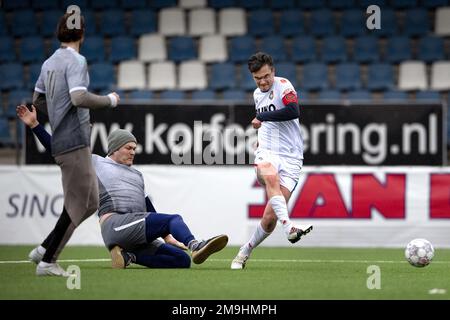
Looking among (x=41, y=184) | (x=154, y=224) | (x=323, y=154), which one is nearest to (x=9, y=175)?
(x=41, y=184)

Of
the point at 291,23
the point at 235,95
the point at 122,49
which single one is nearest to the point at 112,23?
the point at 122,49

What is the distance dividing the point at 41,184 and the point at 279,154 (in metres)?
5.85

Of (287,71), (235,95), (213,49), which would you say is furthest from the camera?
(213,49)

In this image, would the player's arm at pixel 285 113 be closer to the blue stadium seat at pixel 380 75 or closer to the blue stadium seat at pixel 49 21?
the blue stadium seat at pixel 380 75

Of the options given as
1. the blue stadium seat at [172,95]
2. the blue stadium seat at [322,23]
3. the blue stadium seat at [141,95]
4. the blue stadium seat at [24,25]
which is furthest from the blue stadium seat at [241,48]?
the blue stadium seat at [24,25]

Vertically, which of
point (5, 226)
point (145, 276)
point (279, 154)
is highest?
point (279, 154)

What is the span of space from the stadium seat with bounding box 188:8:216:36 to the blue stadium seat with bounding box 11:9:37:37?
320 centimetres

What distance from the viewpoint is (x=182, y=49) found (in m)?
19.7

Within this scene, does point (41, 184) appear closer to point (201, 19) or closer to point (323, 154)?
point (323, 154)

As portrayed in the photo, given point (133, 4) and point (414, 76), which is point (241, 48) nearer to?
point (133, 4)

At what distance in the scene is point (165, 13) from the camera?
20203 millimetres

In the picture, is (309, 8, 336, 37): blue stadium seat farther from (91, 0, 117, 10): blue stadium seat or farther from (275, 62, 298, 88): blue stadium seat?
(91, 0, 117, 10): blue stadium seat

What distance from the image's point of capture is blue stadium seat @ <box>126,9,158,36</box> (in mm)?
20188

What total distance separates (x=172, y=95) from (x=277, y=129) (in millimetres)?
8916
